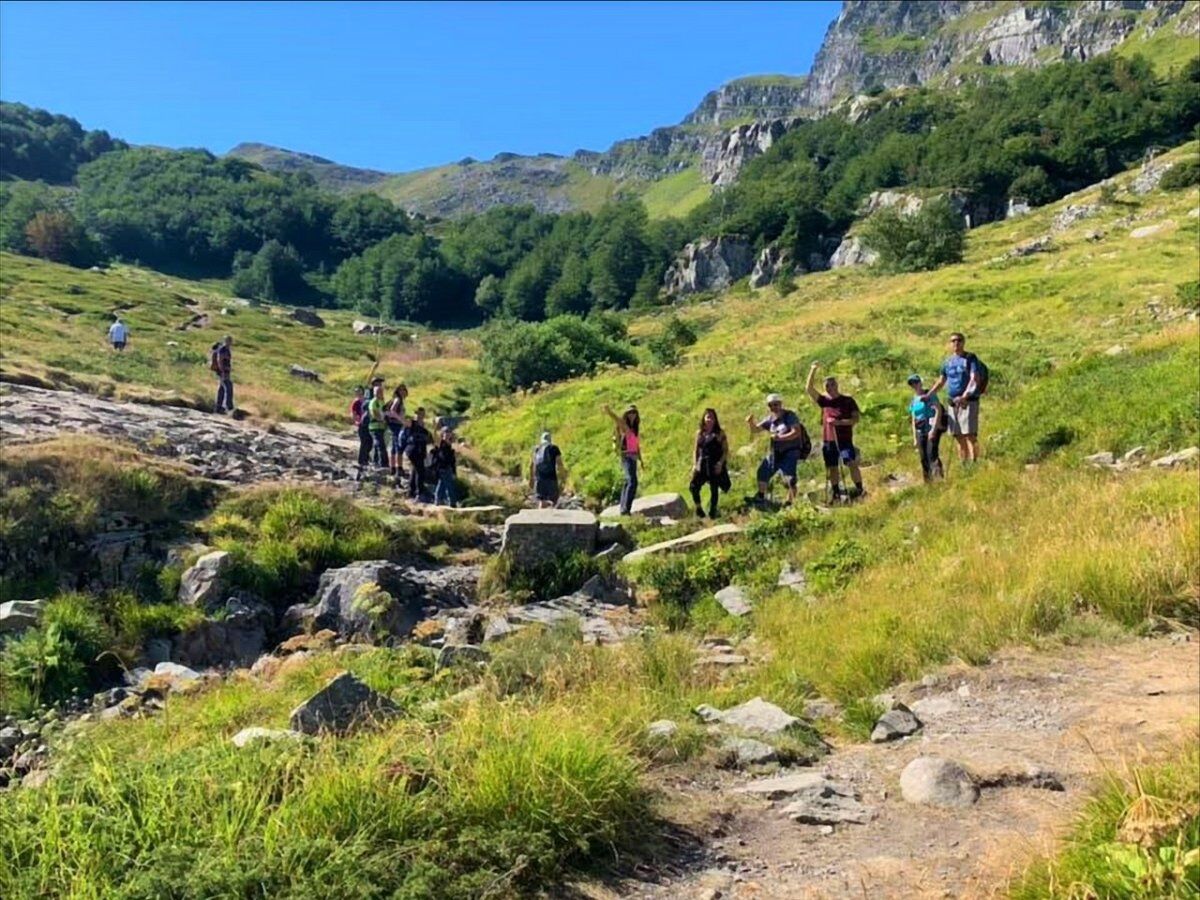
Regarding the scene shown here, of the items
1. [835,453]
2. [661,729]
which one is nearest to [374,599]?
[661,729]

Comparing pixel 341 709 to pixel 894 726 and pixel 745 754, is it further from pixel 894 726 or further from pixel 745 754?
pixel 894 726

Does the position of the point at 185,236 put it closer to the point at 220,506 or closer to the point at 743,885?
the point at 220,506

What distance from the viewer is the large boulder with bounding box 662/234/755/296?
137250 millimetres

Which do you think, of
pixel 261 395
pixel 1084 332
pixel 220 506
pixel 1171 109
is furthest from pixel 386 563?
pixel 1171 109

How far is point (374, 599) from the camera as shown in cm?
1135

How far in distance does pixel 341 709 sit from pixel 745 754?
2.64m

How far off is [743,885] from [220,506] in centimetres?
1216

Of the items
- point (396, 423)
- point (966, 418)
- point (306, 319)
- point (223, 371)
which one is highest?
point (306, 319)

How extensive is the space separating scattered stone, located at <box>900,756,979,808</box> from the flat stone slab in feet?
24.7

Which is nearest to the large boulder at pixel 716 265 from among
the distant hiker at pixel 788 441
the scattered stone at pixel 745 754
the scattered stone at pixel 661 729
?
the distant hiker at pixel 788 441

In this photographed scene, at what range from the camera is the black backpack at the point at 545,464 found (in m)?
16.7

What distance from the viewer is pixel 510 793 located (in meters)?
4.57

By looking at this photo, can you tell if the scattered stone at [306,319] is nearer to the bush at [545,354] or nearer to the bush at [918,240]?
the bush at [545,354]

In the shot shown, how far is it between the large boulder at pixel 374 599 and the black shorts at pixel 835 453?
602 cm
